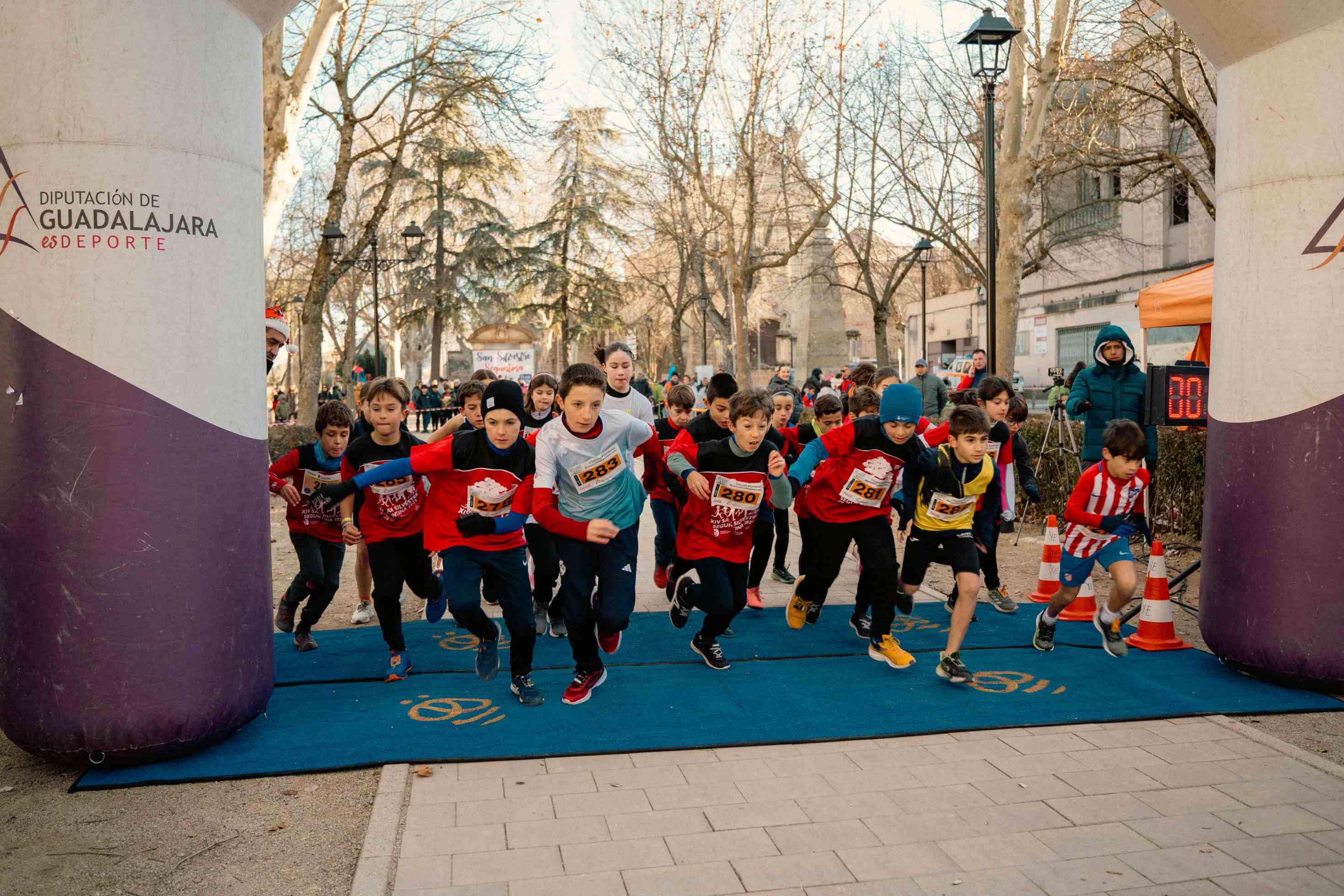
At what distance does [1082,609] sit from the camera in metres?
7.78

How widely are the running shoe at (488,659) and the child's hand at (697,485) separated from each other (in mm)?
1422

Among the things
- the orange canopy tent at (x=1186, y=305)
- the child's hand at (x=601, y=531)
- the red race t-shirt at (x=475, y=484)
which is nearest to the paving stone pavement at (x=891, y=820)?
the child's hand at (x=601, y=531)

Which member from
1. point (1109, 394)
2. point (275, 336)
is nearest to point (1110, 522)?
point (1109, 394)

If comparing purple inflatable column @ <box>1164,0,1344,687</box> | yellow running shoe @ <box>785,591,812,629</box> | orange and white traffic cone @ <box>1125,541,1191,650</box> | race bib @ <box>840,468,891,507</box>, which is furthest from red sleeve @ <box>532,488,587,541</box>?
orange and white traffic cone @ <box>1125,541,1191,650</box>

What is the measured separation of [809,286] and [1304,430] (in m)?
55.0

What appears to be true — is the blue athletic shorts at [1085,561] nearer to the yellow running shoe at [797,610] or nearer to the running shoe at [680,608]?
the yellow running shoe at [797,610]

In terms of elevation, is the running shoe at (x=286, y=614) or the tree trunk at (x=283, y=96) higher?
the tree trunk at (x=283, y=96)

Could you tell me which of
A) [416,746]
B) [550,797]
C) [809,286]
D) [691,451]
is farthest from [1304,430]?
[809,286]

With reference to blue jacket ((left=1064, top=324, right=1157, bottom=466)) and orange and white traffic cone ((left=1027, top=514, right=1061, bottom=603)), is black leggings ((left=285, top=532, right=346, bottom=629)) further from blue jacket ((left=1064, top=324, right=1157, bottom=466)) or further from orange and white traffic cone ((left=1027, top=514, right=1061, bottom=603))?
blue jacket ((left=1064, top=324, right=1157, bottom=466))

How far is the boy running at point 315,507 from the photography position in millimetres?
6934

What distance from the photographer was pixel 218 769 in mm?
4719

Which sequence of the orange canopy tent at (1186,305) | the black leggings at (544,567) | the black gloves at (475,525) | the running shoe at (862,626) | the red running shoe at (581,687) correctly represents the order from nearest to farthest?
the black gloves at (475,525) → the red running shoe at (581,687) → the black leggings at (544,567) → the running shoe at (862,626) → the orange canopy tent at (1186,305)

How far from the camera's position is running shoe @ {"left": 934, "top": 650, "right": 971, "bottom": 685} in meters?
5.89

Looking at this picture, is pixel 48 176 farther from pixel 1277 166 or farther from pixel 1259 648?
pixel 1259 648
